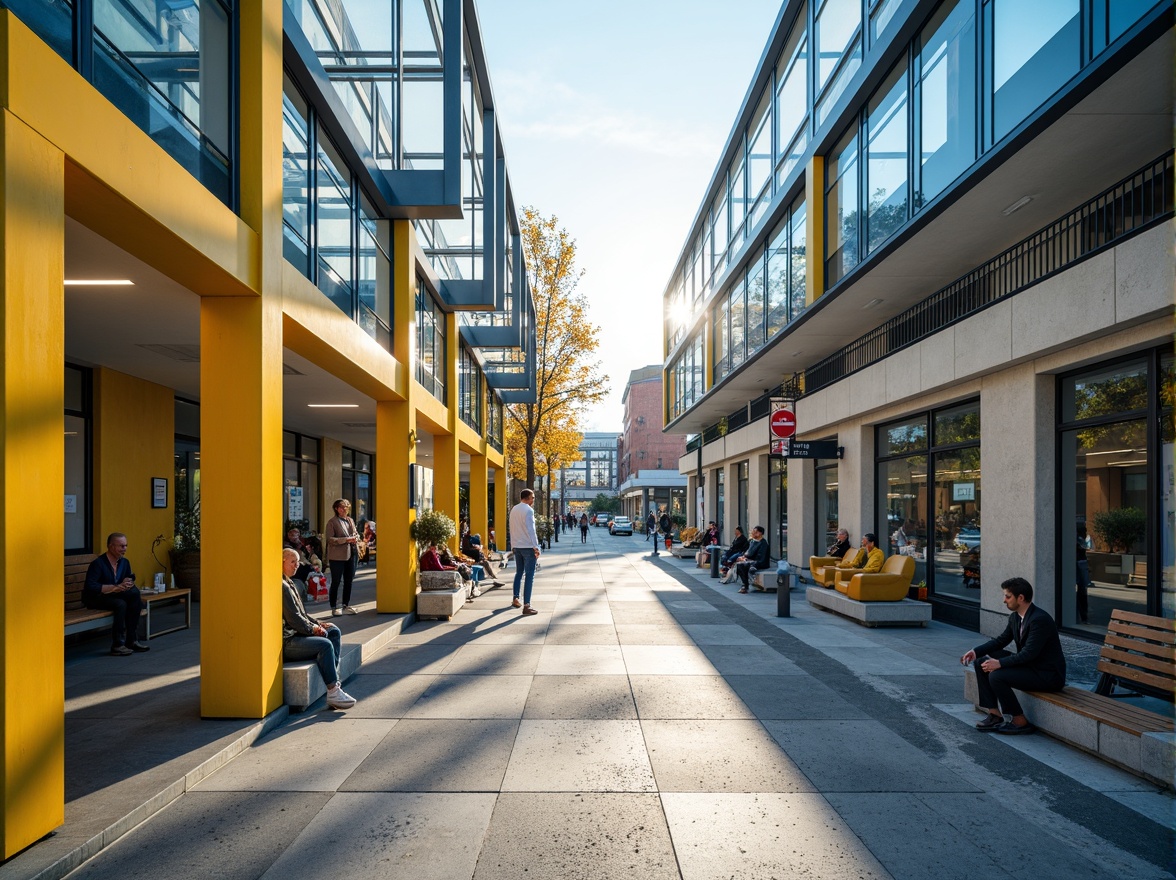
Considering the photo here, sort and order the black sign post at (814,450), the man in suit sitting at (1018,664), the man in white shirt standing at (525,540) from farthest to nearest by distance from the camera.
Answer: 1. the black sign post at (814,450)
2. the man in white shirt standing at (525,540)
3. the man in suit sitting at (1018,664)

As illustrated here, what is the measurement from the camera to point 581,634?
10.8 metres

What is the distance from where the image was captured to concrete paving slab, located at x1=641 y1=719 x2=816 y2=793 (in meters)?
5.06

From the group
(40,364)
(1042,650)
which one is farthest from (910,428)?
(40,364)

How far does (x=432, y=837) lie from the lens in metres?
4.24

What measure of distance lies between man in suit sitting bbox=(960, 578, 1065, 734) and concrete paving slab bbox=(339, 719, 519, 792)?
4.04 meters

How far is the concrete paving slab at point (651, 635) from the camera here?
1027 cm

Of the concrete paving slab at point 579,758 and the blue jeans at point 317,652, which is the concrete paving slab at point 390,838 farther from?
the blue jeans at point 317,652

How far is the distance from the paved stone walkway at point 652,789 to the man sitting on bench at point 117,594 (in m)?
3.15

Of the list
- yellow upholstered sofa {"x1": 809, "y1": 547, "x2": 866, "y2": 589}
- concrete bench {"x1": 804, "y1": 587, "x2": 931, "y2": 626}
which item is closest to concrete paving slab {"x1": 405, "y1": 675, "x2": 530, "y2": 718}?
concrete bench {"x1": 804, "y1": 587, "x2": 931, "y2": 626}

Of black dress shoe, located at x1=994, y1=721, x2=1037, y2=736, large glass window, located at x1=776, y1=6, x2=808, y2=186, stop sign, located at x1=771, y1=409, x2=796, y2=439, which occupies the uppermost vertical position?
large glass window, located at x1=776, y1=6, x2=808, y2=186

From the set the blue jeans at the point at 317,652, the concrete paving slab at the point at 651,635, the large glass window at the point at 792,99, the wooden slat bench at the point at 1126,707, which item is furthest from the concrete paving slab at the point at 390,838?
the large glass window at the point at 792,99

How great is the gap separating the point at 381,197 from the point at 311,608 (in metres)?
6.98

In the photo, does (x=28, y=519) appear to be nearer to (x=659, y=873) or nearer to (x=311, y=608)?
(x=659, y=873)

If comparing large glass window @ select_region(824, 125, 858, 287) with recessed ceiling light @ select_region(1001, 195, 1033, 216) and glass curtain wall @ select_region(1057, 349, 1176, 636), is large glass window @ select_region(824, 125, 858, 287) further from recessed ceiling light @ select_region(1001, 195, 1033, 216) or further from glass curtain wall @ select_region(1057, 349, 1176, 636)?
glass curtain wall @ select_region(1057, 349, 1176, 636)
